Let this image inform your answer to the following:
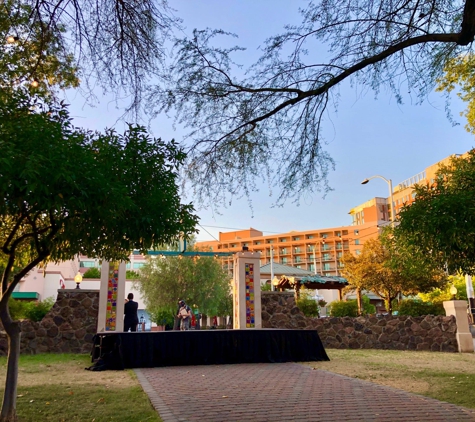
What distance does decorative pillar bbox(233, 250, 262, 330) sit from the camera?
594 inches

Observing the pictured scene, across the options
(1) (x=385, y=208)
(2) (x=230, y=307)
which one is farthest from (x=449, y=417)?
(1) (x=385, y=208)

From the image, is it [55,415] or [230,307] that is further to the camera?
[230,307]

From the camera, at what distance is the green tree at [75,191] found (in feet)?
12.7

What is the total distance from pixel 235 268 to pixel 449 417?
10880mm

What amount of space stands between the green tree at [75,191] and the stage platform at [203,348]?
473 cm

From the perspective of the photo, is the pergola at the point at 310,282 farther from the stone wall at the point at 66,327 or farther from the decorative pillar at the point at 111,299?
the stone wall at the point at 66,327

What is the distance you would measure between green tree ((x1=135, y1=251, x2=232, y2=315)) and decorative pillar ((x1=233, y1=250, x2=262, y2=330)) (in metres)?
12.9

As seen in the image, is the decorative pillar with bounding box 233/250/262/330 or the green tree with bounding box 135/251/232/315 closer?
the decorative pillar with bounding box 233/250/262/330

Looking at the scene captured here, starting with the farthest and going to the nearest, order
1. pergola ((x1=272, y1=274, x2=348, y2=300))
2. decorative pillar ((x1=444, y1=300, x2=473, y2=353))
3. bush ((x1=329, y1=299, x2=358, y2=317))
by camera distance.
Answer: pergola ((x1=272, y1=274, x2=348, y2=300)), bush ((x1=329, y1=299, x2=358, y2=317)), decorative pillar ((x1=444, y1=300, x2=473, y2=353))

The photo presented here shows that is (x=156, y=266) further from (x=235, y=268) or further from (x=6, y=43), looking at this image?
(x=6, y=43)

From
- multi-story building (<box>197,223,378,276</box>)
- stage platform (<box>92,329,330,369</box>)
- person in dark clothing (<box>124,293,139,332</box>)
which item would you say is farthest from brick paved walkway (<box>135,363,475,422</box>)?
multi-story building (<box>197,223,378,276</box>)

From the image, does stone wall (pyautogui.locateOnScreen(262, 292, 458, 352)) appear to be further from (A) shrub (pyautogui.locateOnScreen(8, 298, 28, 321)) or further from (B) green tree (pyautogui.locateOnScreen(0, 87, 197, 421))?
(B) green tree (pyautogui.locateOnScreen(0, 87, 197, 421))

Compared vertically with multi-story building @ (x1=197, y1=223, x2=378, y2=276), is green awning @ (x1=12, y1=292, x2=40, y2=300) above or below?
below

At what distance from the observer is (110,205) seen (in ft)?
14.0
